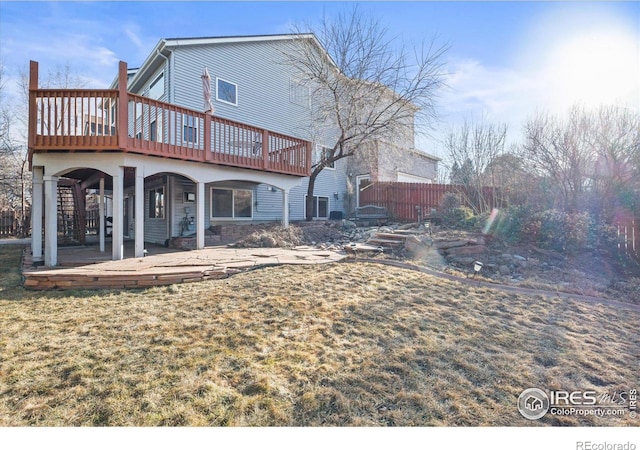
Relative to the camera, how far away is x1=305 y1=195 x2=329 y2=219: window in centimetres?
1486

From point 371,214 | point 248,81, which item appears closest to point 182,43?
point 248,81

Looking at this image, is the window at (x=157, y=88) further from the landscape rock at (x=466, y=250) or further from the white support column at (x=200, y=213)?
the landscape rock at (x=466, y=250)

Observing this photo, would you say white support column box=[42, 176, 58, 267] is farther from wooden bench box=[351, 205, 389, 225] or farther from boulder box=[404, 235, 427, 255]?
wooden bench box=[351, 205, 389, 225]

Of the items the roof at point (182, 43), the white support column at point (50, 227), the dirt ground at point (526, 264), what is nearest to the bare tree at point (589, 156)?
the dirt ground at point (526, 264)

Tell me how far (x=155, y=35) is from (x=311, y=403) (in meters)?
11.5

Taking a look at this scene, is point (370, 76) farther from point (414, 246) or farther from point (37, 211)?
point (37, 211)

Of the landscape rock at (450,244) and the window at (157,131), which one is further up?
the window at (157,131)

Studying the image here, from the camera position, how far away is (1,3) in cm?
Answer: 504

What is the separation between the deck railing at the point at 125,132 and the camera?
5793 mm

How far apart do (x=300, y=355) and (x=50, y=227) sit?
5832mm

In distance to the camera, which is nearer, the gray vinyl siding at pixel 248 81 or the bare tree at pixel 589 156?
the bare tree at pixel 589 156

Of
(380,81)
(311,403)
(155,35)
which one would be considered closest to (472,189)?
(380,81)

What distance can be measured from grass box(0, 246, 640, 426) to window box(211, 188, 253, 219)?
6539 millimetres

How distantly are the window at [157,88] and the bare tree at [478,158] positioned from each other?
10087mm
